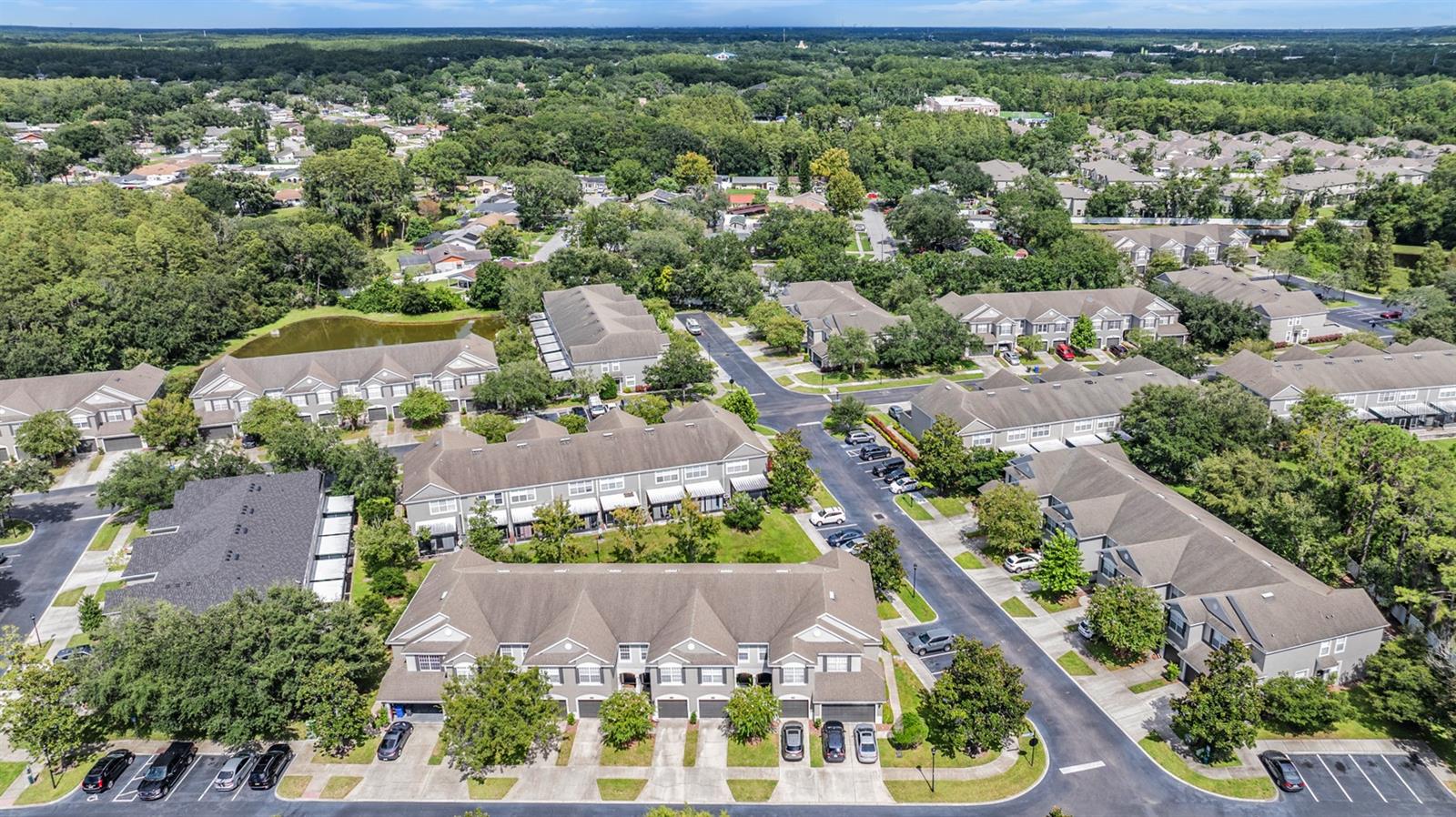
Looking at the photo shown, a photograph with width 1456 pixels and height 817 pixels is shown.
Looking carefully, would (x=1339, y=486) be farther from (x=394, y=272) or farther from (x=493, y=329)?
(x=394, y=272)

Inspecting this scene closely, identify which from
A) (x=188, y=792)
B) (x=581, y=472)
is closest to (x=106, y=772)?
(x=188, y=792)

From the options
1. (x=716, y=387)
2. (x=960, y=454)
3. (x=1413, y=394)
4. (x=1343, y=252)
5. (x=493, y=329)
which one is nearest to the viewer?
(x=960, y=454)

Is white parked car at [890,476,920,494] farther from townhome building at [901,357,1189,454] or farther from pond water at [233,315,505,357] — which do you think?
pond water at [233,315,505,357]

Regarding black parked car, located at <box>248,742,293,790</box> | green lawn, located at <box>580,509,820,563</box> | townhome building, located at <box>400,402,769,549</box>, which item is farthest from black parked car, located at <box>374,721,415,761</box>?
townhome building, located at <box>400,402,769,549</box>

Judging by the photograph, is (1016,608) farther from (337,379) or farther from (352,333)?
(352,333)

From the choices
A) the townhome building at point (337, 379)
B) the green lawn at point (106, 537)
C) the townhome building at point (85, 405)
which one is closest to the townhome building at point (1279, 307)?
the townhome building at point (337, 379)

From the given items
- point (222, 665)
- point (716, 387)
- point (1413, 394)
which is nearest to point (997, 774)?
point (222, 665)
